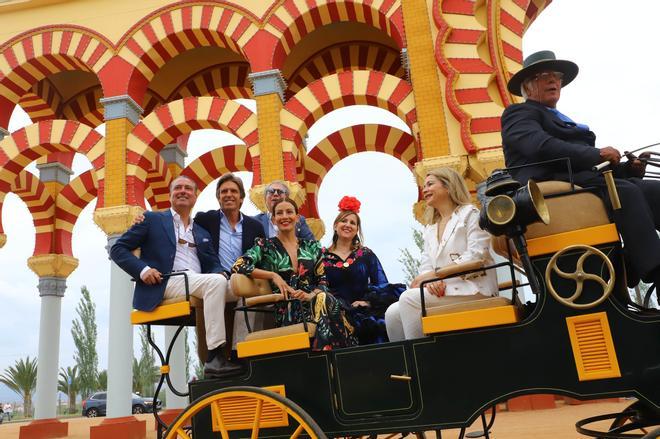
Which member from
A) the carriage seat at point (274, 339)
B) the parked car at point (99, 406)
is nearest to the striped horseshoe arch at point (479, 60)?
the carriage seat at point (274, 339)

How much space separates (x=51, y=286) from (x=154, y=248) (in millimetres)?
8334

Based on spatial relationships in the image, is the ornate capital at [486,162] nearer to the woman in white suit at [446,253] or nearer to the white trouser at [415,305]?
the woman in white suit at [446,253]

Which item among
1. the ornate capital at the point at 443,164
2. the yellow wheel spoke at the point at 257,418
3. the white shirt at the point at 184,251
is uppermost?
the ornate capital at the point at 443,164

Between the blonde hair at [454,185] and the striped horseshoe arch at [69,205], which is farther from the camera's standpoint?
the striped horseshoe arch at [69,205]

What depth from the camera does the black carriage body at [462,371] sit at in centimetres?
222

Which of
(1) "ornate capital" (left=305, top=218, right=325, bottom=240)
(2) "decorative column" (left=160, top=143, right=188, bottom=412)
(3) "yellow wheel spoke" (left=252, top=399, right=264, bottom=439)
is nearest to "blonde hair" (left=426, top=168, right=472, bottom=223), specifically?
(3) "yellow wheel spoke" (left=252, top=399, right=264, bottom=439)

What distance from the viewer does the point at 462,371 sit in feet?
7.96

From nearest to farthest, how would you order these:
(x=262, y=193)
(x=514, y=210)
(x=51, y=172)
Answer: (x=514, y=210)
(x=262, y=193)
(x=51, y=172)

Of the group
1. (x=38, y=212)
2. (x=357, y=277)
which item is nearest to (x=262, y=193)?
(x=357, y=277)

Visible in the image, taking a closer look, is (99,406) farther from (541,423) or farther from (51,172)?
(541,423)

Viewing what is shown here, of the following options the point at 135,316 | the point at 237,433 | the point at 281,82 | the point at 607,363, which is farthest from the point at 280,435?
the point at 281,82

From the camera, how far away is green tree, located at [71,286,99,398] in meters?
29.8

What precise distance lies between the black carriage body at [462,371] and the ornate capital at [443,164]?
494 cm

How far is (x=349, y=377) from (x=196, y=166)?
9184 mm
